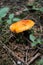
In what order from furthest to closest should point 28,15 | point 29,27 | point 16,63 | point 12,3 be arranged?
point 12,3, point 28,15, point 29,27, point 16,63

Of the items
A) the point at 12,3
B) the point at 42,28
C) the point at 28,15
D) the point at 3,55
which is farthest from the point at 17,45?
the point at 12,3

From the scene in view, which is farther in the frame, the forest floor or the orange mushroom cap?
the orange mushroom cap

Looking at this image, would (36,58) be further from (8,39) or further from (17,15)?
(17,15)

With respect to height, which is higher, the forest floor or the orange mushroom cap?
the orange mushroom cap

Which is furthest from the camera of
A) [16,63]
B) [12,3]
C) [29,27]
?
[12,3]

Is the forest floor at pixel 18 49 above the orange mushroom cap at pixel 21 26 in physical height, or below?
below

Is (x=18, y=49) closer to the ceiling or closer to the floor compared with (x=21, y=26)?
closer to the floor

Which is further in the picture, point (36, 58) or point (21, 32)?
point (21, 32)

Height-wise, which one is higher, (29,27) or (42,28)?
(29,27)

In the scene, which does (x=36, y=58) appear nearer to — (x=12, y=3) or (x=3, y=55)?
(x=3, y=55)

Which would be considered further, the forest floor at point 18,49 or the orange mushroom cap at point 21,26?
the orange mushroom cap at point 21,26
